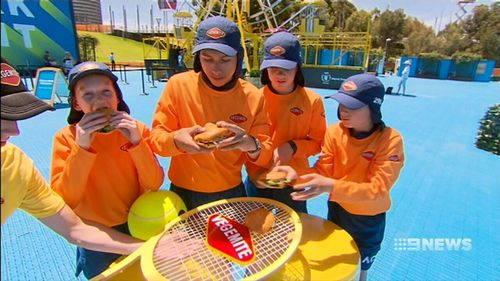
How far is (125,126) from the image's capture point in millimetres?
1625

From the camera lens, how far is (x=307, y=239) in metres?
1.91

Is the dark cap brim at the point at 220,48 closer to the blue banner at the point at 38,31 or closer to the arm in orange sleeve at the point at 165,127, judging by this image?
the arm in orange sleeve at the point at 165,127

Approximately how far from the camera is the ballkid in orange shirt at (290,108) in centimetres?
228

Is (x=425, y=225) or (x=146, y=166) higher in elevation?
(x=146, y=166)

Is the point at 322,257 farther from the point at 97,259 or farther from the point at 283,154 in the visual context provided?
the point at 97,259

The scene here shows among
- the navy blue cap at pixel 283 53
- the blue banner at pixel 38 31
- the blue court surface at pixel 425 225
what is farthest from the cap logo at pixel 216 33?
the blue banner at pixel 38 31

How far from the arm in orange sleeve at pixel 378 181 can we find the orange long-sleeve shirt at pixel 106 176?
3.50 ft

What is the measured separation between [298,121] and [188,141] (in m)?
1.01

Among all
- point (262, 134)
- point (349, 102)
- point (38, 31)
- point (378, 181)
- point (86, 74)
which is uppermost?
point (38, 31)

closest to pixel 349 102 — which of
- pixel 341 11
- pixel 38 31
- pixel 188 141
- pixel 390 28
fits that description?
pixel 188 141

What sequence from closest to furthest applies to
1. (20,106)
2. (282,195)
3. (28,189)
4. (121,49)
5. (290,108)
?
1. (20,106)
2. (28,189)
3. (290,108)
4. (282,195)
5. (121,49)

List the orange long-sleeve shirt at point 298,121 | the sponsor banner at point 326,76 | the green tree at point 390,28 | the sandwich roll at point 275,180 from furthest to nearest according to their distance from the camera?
1. the green tree at point 390,28
2. the sponsor banner at point 326,76
3. the orange long-sleeve shirt at point 298,121
4. the sandwich roll at point 275,180

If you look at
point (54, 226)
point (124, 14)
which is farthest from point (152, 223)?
point (124, 14)

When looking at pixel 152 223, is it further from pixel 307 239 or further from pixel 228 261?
pixel 307 239
